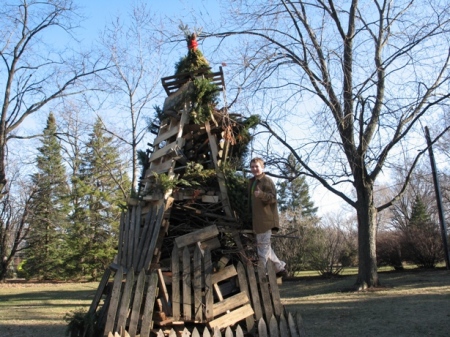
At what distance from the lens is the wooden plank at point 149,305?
5055mm

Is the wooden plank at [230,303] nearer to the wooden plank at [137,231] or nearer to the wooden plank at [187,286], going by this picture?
the wooden plank at [187,286]

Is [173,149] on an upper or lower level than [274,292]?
upper

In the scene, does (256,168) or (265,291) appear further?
(256,168)

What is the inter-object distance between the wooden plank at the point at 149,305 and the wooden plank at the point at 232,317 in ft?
2.43

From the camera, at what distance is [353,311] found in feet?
29.8

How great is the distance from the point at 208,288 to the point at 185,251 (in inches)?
21.6

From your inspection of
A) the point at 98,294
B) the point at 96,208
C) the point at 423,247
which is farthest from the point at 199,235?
the point at 96,208

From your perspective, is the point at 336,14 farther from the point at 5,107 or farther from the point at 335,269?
the point at 5,107

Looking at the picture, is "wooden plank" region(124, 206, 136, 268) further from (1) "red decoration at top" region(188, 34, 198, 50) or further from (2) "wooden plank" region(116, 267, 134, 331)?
(1) "red decoration at top" region(188, 34, 198, 50)

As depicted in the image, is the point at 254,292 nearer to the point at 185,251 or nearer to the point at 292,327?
the point at 292,327

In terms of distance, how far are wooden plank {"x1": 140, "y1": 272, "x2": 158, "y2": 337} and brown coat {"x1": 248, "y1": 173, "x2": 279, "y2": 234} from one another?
1443mm

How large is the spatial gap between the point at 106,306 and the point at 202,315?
1.61 meters

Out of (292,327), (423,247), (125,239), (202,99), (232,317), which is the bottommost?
(292,327)

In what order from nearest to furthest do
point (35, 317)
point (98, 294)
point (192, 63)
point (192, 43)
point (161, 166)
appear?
1. point (98, 294)
2. point (161, 166)
3. point (192, 63)
4. point (192, 43)
5. point (35, 317)
